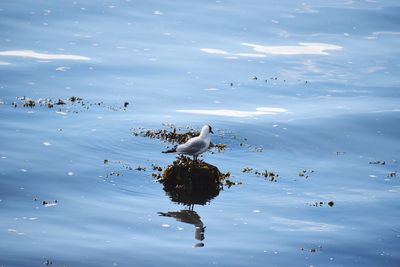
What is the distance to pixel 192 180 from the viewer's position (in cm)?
2448

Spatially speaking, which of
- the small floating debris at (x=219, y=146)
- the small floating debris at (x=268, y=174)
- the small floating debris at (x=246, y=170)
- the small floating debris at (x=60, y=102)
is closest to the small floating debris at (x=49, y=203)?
the small floating debris at (x=246, y=170)

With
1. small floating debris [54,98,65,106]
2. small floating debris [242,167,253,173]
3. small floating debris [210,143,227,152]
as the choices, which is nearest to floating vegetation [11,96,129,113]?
small floating debris [54,98,65,106]

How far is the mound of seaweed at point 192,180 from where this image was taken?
24.3 meters

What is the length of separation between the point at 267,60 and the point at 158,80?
5892 mm

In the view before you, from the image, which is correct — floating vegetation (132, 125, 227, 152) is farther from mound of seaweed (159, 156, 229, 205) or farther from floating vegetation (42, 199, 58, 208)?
floating vegetation (42, 199, 58, 208)

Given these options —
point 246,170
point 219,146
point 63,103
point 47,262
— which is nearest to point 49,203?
point 47,262

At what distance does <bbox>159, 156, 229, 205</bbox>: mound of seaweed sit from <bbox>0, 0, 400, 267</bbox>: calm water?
452 millimetres

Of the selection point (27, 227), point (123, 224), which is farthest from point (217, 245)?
point (27, 227)

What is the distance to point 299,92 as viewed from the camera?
116ft

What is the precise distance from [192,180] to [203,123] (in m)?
6.51

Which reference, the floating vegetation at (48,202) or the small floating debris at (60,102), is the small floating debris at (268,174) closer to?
the floating vegetation at (48,202)

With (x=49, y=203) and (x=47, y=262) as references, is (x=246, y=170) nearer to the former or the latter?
(x=49, y=203)

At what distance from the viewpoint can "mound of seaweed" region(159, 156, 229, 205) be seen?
24341 millimetres

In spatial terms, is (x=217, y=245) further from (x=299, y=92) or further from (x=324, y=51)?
(x=324, y=51)
